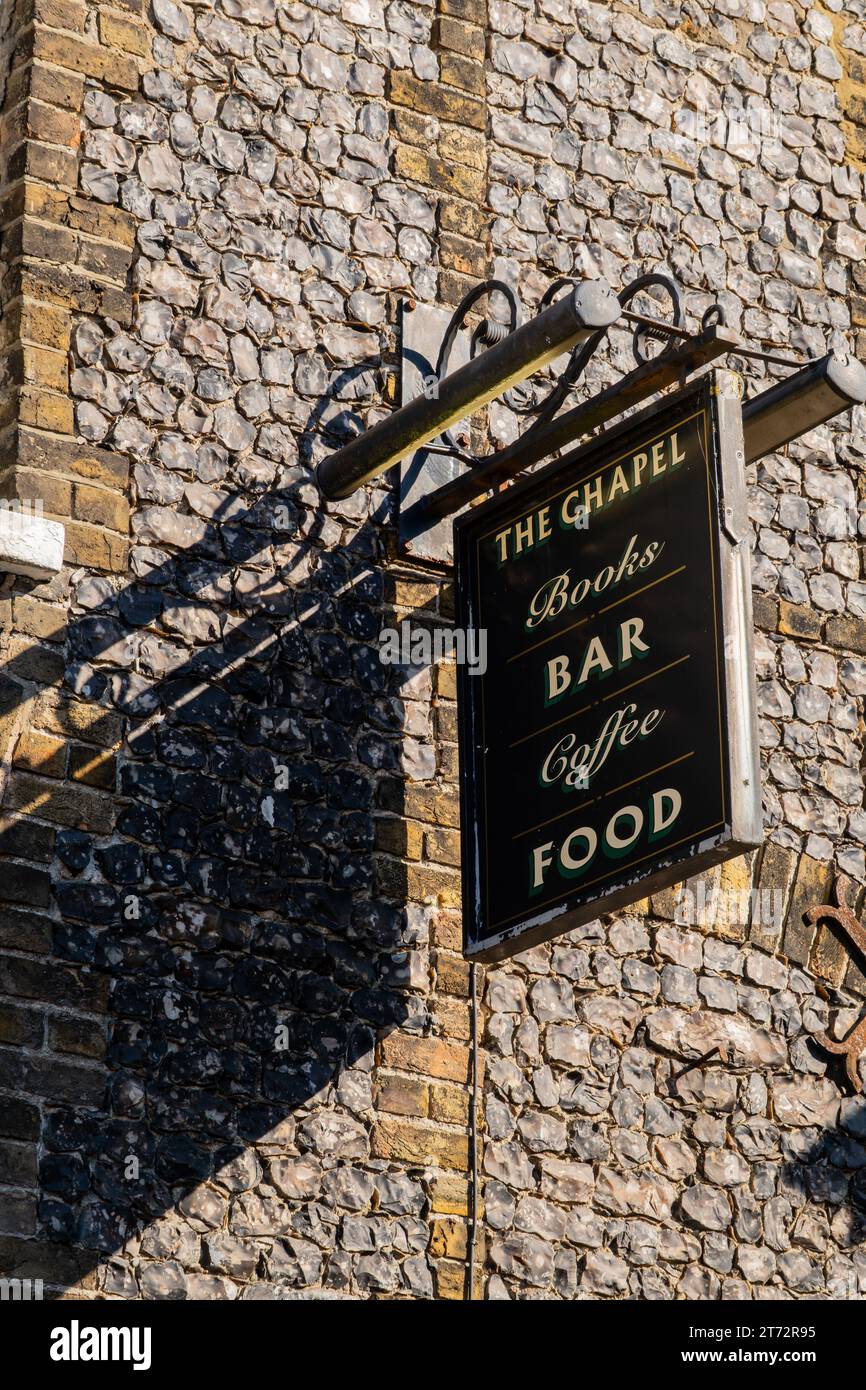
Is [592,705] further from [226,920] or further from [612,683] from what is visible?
[226,920]

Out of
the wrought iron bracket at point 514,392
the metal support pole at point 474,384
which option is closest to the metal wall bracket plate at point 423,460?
the wrought iron bracket at point 514,392

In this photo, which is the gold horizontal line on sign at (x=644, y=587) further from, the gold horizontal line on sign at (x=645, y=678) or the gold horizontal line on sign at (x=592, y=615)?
the gold horizontal line on sign at (x=645, y=678)

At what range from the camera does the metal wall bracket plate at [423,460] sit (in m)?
10.4

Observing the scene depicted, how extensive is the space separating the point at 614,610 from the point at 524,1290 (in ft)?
8.76

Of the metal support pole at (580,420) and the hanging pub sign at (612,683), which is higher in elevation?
the metal support pole at (580,420)

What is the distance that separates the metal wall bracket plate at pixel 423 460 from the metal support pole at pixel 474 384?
328 millimetres

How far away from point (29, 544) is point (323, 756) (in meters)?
1.56

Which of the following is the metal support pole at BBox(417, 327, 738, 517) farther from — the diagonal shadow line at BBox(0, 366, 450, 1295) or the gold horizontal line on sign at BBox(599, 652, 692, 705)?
the gold horizontal line on sign at BBox(599, 652, 692, 705)

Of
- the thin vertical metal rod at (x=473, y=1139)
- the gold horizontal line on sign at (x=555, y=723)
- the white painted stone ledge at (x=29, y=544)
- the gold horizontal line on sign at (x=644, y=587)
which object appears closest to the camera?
the gold horizontal line on sign at (x=644, y=587)

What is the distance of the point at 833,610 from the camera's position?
11.6 m

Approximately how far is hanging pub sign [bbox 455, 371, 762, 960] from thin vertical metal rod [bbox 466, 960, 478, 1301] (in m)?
1.09

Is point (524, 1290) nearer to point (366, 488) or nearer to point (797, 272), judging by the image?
point (366, 488)

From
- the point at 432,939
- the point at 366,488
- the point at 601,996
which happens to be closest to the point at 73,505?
the point at 366,488

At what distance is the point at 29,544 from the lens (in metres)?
8.96
